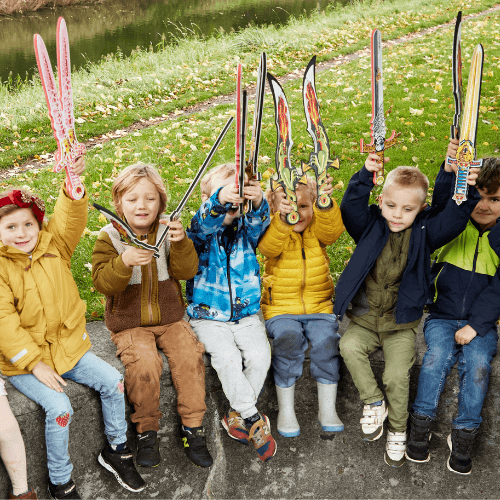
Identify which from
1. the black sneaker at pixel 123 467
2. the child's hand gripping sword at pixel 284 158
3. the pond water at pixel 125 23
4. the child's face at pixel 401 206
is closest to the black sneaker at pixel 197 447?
the black sneaker at pixel 123 467

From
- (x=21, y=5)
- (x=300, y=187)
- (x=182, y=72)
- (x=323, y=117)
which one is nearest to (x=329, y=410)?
(x=300, y=187)

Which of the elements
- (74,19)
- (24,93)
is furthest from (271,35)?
(74,19)

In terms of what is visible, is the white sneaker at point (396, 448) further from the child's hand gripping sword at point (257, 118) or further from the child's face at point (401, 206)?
the child's hand gripping sword at point (257, 118)

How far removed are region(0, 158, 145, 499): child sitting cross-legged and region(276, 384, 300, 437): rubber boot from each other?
2.28ft

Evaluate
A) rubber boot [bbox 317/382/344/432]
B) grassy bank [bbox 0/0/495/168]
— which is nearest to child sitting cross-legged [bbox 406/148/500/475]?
rubber boot [bbox 317/382/344/432]

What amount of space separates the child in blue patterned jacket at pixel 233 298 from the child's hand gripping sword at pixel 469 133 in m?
0.88

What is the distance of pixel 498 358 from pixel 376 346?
1.90ft

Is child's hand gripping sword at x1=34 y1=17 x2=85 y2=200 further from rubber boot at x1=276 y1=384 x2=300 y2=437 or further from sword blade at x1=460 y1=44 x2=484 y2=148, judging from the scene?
sword blade at x1=460 y1=44 x2=484 y2=148

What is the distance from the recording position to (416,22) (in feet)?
40.3

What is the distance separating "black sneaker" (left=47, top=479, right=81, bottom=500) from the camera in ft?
7.63

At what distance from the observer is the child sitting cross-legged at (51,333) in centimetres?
227

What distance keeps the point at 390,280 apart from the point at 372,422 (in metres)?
0.67

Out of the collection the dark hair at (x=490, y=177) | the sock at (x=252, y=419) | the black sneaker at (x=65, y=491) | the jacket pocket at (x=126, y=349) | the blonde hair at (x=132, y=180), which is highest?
the blonde hair at (x=132, y=180)

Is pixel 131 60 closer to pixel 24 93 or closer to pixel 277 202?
pixel 24 93
